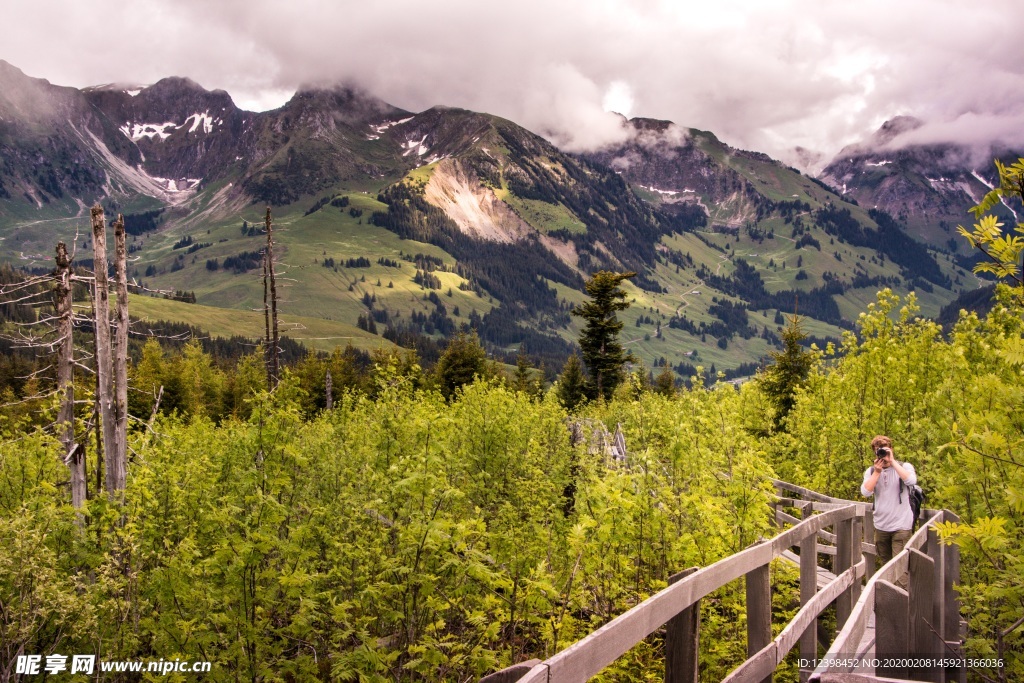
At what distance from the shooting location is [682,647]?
4328 millimetres

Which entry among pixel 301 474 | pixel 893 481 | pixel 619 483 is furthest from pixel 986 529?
pixel 301 474

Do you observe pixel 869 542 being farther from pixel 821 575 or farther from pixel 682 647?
pixel 682 647

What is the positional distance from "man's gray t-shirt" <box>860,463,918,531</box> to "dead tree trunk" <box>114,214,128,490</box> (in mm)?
15091

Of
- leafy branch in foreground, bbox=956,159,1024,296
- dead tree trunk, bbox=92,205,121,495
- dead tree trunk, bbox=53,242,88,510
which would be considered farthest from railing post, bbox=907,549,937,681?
dead tree trunk, bbox=53,242,88,510

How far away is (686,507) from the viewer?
29.9 ft

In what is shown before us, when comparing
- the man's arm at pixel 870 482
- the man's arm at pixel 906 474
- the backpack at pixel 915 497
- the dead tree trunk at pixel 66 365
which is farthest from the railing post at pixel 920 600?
the dead tree trunk at pixel 66 365

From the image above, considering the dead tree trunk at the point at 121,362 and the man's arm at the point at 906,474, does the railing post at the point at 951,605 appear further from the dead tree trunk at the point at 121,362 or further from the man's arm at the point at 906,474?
the dead tree trunk at the point at 121,362

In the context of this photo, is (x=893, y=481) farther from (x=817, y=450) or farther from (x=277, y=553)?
(x=277, y=553)

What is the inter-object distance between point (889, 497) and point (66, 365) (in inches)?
785

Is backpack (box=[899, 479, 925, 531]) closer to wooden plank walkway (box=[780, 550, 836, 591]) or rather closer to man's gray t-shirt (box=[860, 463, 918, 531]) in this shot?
man's gray t-shirt (box=[860, 463, 918, 531])

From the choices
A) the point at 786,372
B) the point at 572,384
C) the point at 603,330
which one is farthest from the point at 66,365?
the point at 572,384

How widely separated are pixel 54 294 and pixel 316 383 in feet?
151

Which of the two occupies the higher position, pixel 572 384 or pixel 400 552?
pixel 400 552

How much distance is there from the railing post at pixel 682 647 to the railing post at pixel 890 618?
161 cm
